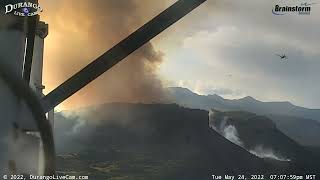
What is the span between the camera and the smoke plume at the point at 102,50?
2955mm

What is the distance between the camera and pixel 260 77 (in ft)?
9.66

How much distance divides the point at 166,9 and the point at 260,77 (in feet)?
2.72

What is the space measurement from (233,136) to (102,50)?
114 cm

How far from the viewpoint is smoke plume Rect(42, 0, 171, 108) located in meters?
2.96

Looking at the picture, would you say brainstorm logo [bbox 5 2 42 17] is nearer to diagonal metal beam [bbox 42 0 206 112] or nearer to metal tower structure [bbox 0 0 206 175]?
metal tower structure [bbox 0 0 206 175]

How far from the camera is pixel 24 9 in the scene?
9.67 feet

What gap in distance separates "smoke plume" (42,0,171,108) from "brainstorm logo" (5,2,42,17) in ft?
0.20

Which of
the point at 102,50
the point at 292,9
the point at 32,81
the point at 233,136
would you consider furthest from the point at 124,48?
the point at 292,9

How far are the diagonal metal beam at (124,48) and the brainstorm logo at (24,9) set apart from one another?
54 centimetres

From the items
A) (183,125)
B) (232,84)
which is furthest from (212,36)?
(183,125)

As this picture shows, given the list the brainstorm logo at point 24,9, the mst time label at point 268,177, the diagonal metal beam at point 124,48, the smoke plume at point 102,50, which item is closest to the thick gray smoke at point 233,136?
the mst time label at point 268,177

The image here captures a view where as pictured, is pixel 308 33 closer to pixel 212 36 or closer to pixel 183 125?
pixel 212 36

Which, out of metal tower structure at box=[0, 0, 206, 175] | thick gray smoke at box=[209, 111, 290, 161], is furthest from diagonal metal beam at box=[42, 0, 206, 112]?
thick gray smoke at box=[209, 111, 290, 161]

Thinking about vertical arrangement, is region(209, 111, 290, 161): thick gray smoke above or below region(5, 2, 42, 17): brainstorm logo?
below
